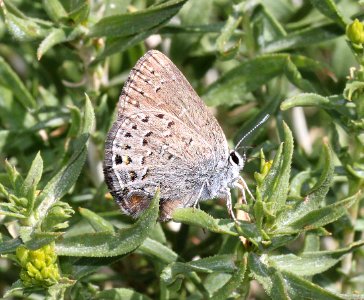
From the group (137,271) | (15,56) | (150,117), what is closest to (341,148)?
(150,117)

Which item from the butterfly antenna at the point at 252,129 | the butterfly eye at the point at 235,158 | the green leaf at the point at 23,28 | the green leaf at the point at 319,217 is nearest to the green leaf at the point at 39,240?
the green leaf at the point at 319,217

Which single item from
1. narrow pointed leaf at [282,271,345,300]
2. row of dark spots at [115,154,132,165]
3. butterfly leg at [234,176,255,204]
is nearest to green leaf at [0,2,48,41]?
row of dark spots at [115,154,132,165]

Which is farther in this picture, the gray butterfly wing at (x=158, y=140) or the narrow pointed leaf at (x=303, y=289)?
the gray butterfly wing at (x=158, y=140)

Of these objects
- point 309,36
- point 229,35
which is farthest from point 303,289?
point 309,36

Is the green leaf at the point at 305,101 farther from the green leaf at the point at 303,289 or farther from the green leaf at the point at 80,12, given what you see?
the green leaf at the point at 80,12

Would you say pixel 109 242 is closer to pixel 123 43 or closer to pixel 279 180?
pixel 279 180

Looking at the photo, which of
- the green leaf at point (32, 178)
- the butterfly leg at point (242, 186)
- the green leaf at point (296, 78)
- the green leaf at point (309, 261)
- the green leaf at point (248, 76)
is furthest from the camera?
the green leaf at point (248, 76)
